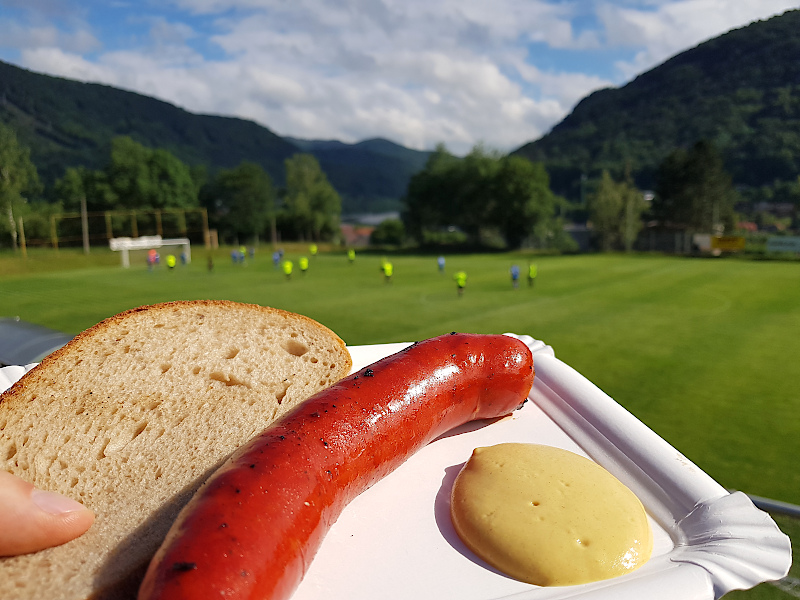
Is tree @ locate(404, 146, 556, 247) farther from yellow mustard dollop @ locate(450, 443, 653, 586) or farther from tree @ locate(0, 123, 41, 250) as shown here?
yellow mustard dollop @ locate(450, 443, 653, 586)

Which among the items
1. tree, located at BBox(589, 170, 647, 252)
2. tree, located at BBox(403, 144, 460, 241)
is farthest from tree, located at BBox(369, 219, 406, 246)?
tree, located at BBox(589, 170, 647, 252)

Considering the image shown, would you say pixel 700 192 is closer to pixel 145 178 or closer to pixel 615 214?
pixel 615 214

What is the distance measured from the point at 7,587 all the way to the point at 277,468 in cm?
72

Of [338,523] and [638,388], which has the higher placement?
[338,523]

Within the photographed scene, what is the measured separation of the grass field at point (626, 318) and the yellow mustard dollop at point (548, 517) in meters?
4.09

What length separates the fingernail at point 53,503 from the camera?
1482 mm

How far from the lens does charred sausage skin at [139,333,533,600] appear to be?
1151 mm

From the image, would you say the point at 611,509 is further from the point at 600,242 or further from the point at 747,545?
the point at 600,242

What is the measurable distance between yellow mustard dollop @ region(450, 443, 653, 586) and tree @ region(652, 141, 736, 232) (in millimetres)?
71950

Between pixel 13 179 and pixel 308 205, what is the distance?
136ft

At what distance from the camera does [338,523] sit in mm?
1729

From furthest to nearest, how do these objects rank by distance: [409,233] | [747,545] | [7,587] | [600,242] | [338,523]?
[409,233] < [600,242] < [338,523] < [747,545] < [7,587]

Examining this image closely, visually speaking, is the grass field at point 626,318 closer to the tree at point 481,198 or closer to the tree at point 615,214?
the tree at point 615,214

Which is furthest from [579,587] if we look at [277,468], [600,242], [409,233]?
[409,233]
